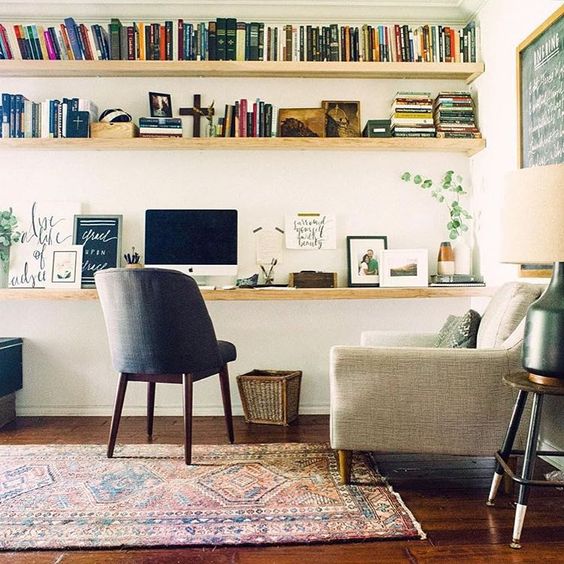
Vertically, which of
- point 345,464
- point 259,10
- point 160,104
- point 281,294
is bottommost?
point 345,464

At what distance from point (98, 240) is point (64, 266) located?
0.25m

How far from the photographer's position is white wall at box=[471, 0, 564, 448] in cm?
296

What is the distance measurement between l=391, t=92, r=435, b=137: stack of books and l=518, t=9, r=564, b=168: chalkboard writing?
678 millimetres

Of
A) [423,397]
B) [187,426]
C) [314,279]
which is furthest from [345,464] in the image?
[314,279]

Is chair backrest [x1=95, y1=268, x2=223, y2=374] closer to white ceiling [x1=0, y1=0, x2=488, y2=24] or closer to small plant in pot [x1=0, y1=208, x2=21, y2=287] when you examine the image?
small plant in pot [x1=0, y1=208, x2=21, y2=287]

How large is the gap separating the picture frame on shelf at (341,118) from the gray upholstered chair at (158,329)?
5.18 feet

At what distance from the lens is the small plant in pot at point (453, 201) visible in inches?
139

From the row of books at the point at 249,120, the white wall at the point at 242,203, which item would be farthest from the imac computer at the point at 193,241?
the row of books at the point at 249,120

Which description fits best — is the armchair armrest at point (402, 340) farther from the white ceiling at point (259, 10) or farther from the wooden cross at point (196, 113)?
the white ceiling at point (259, 10)

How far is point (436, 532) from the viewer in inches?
73.9

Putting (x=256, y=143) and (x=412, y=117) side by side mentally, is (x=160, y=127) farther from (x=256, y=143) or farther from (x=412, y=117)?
(x=412, y=117)

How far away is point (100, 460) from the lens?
2602 mm

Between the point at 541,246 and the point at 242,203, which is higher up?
the point at 242,203

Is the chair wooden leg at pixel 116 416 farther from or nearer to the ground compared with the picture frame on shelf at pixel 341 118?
nearer to the ground
